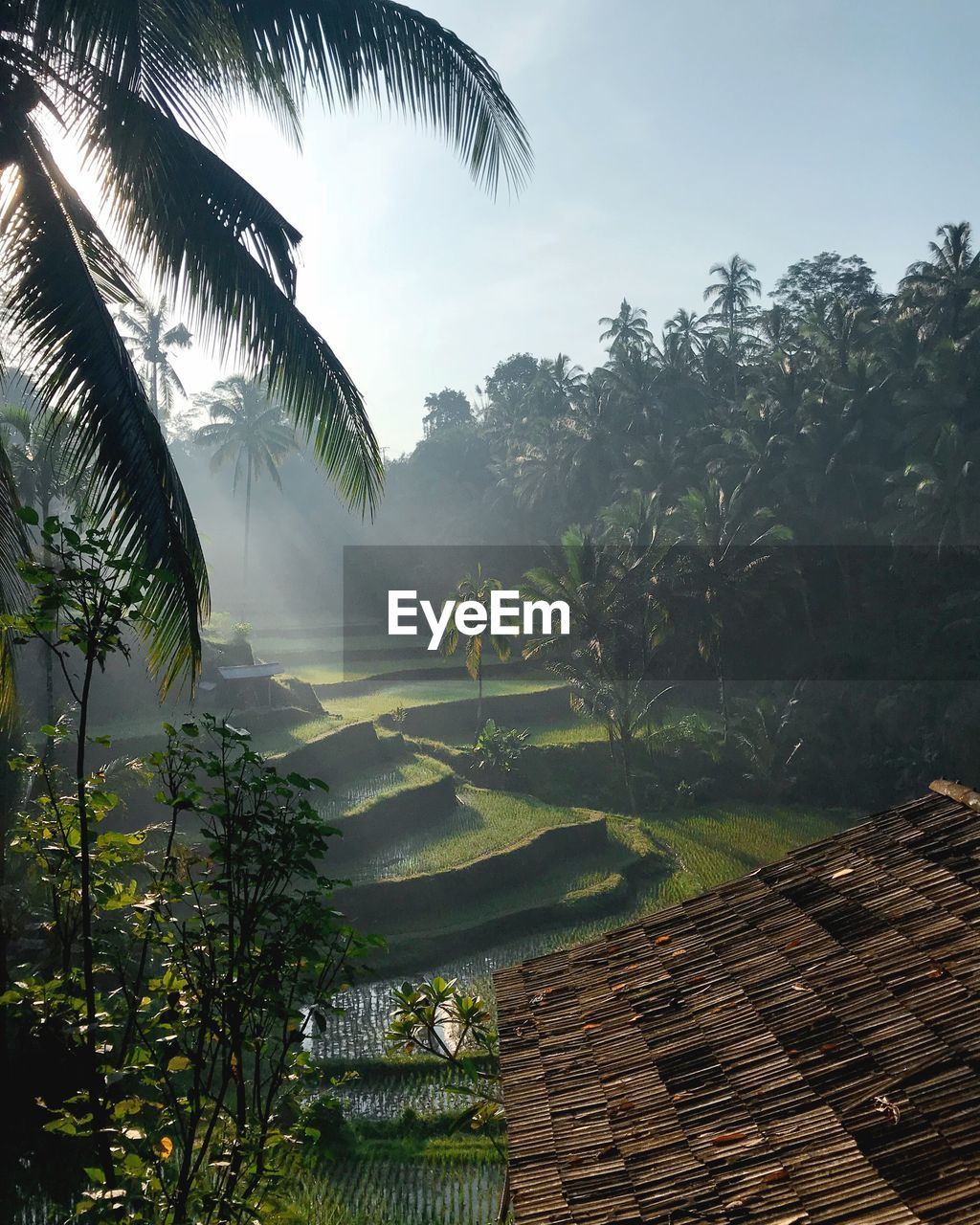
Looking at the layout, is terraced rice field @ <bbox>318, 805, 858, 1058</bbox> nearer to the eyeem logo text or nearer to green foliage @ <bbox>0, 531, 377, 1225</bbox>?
the eyeem logo text

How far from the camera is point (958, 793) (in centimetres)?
460

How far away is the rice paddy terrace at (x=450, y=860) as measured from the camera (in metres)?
9.33

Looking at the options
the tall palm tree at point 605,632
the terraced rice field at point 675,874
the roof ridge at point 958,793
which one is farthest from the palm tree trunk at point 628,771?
the roof ridge at point 958,793

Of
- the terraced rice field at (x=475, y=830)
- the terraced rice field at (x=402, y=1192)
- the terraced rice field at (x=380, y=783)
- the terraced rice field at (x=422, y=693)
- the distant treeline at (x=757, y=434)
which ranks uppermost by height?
the distant treeline at (x=757, y=434)

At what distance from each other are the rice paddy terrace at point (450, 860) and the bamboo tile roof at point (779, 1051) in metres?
4.77

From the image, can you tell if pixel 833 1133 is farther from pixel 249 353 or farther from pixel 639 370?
pixel 639 370

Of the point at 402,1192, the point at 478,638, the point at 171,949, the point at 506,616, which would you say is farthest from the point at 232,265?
the point at 506,616

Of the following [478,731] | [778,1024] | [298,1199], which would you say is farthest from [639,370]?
[778,1024]

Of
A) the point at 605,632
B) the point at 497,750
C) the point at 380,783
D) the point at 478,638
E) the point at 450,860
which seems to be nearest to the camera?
the point at 450,860

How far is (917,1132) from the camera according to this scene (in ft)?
10.3

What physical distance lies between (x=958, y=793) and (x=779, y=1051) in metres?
Result: 1.53

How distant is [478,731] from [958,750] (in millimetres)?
11205

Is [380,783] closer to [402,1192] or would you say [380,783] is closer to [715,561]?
[715,561]

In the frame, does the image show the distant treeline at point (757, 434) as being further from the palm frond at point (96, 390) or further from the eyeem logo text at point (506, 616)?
the palm frond at point (96, 390)
